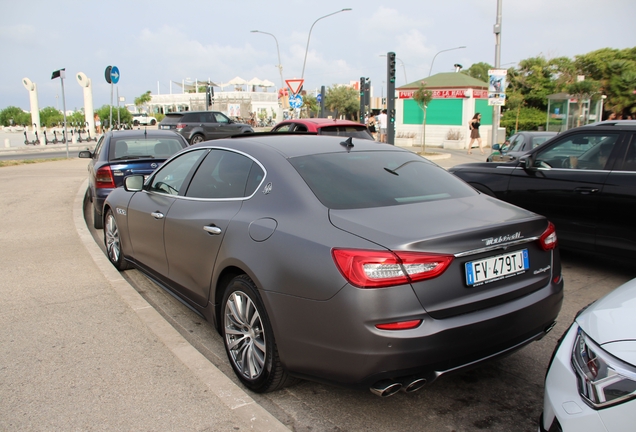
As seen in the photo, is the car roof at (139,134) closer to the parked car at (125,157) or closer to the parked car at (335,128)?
the parked car at (125,157)

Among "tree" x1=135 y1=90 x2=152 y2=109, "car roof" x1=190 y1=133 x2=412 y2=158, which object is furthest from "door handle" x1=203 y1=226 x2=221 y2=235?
"tree" x1=135 y1=90 x2=152 y2=109

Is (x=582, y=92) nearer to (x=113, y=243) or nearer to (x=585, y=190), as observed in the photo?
(x=585, y=190)

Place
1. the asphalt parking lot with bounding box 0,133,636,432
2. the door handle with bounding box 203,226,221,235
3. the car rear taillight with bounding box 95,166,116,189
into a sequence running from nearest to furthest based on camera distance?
1. the asphalt parking lot with bounding box 0,133,636,432
2. the door handle with bounding box 203,226,221,235
3. the car rear taillight with bounding box 95,166,116,189

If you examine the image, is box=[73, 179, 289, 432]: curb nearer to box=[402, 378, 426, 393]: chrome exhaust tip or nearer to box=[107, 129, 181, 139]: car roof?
box=[402, 378, 426, 393]: chrome exhaust tip

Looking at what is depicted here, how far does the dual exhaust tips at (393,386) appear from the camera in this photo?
2.68 meters

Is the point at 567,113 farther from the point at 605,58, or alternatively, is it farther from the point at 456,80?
the point at 605,58

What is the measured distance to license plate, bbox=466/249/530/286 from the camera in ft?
9.17

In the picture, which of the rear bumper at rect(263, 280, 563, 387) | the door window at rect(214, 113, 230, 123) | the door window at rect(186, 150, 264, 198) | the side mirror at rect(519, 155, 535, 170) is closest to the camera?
the rear bumper at rect(263, 280, 563, 387)

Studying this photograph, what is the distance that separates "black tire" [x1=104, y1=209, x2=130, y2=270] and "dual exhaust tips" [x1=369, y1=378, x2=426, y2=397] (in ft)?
12.8

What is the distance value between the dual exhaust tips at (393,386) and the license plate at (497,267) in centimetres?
56

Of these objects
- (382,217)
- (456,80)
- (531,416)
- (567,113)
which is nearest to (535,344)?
(531,416)

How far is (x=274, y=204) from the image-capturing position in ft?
10.9

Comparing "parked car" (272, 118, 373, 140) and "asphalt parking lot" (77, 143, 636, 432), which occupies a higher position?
"parked car" (272, 118, 373, 140)

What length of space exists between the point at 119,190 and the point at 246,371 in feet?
10.9
